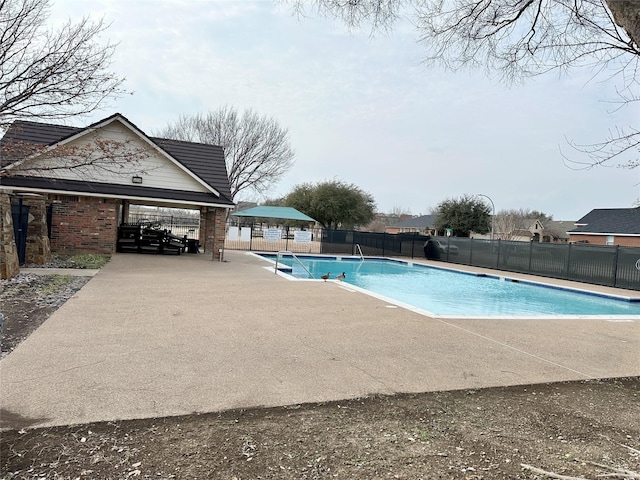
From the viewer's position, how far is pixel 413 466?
107 inches

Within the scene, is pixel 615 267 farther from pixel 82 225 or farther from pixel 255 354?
pixel 82 225

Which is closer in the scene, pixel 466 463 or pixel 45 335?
pixel 466 463

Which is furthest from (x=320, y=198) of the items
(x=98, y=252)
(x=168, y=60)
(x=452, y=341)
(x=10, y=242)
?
(x=452, y=341)

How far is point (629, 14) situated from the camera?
11.9ft

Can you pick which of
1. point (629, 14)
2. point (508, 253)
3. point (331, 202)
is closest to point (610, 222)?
point (331, 202)

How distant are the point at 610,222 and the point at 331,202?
2629cm

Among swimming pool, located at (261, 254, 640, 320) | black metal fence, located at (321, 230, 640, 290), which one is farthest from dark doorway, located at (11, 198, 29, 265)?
black metal fence, located at (321, 230, 640, 290)

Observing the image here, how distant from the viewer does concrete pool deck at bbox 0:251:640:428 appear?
3697 mm

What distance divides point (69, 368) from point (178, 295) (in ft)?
14.4

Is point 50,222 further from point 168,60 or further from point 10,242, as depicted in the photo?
point 168,60

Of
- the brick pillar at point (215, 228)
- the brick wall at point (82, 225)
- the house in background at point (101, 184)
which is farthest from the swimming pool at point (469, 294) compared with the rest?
the brick wall at point (82, 225)

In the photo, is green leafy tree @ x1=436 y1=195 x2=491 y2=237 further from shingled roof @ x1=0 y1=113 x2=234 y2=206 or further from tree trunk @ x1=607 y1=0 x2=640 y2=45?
tree trunk @ x1=607 y1=0 x2=640 y2=45

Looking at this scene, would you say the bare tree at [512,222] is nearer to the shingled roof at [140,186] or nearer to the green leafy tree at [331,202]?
the green leafy tree at [331,202]

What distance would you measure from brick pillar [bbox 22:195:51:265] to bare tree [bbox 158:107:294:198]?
19.9 meters
